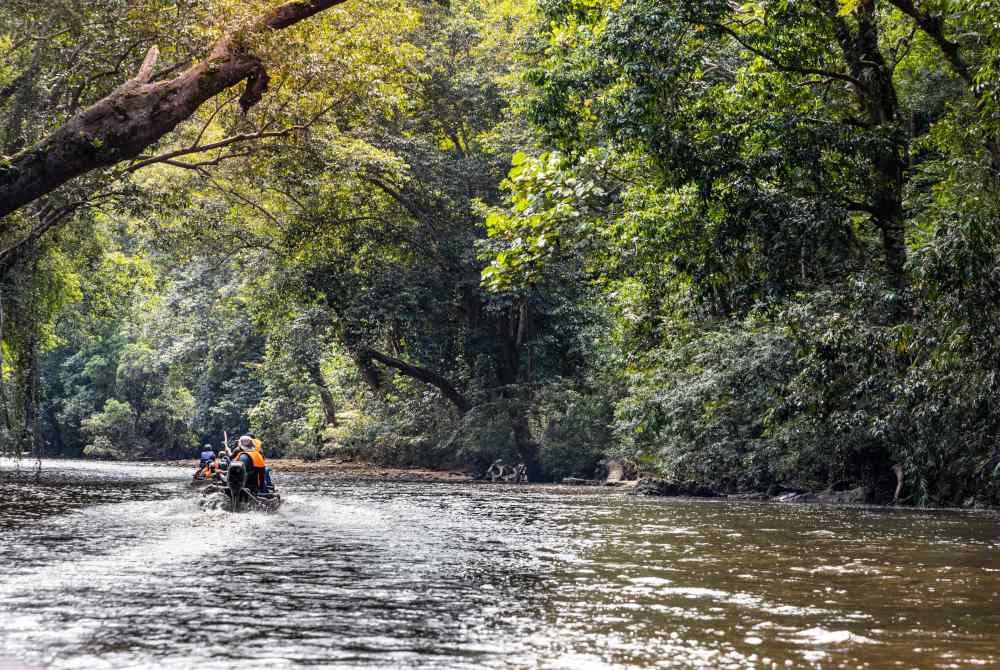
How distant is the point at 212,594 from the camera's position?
8.68 m

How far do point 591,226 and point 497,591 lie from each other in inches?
272

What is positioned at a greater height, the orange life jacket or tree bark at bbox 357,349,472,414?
tree bark at bbox 357,349,472,414

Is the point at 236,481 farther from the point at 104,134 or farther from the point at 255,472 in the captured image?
the point at 104,134

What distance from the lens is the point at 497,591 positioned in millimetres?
9000

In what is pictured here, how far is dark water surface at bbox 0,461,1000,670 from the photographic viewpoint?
632cm

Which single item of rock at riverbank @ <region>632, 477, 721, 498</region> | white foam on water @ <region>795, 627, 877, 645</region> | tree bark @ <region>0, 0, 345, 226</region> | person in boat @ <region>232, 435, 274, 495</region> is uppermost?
tree bark @ <region>0, 0, 345, 226</region>

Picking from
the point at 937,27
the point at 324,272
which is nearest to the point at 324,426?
the point at 324,272

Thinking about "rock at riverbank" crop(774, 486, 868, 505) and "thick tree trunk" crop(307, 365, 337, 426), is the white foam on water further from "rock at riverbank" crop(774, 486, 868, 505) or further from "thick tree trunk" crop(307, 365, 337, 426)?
"thick tree trunk" crop(307, 365, 337, 426)

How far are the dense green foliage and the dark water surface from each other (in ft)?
11.1

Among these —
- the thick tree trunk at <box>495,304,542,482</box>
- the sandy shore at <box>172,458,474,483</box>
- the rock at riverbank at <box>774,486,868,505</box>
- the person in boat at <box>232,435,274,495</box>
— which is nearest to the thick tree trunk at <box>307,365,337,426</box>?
the sandy shore at <box>172,458,474,483</box>

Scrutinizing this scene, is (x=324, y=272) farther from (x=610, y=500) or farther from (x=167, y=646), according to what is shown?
(x=167, y=646)

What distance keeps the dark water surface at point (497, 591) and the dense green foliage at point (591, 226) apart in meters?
3.39

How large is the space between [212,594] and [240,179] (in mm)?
16364

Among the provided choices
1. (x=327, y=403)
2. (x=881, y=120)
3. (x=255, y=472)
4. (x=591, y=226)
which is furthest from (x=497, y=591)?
(x=327, y=403)
